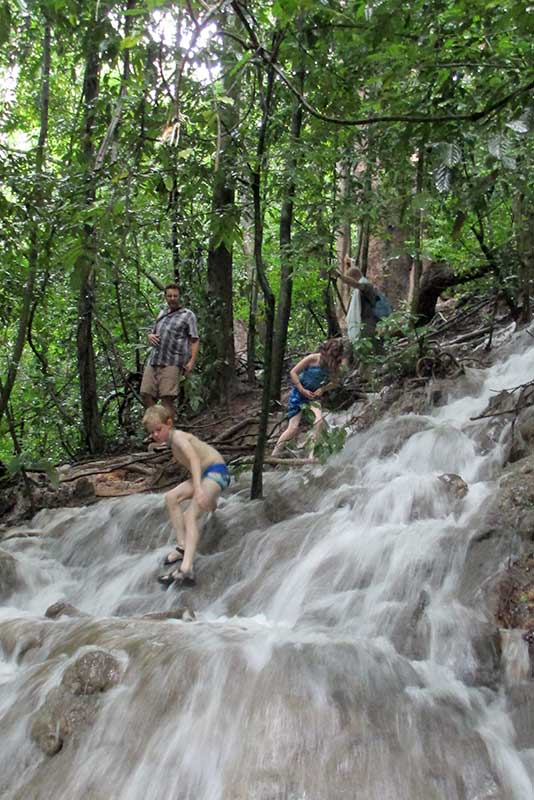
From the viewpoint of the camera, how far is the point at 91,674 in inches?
141

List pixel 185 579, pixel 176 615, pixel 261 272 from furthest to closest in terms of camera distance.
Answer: pixel 261 272 < pixel 185 579 < pixel 176 615

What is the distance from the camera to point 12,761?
3.31 m

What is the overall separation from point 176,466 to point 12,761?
15.5ft

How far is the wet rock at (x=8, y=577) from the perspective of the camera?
18.9 feet

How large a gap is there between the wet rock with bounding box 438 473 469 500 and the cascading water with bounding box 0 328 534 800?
40 mm

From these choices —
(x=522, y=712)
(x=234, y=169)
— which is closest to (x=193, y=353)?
(x=234, y=169)

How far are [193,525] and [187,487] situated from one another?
41 centimetres

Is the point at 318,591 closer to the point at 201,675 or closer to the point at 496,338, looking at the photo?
the point at 201,675

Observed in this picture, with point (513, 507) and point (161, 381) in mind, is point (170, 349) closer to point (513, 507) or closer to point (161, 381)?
point (161, 381)

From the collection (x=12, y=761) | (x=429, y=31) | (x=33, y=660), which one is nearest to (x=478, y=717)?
(x=12, y=761)

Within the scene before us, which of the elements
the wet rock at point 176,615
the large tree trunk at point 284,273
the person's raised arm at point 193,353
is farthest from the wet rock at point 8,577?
the large tree trunk at point 284,273

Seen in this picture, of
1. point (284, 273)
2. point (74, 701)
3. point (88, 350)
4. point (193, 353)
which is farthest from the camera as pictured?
point (284, 273)

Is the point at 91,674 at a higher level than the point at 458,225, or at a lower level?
lower

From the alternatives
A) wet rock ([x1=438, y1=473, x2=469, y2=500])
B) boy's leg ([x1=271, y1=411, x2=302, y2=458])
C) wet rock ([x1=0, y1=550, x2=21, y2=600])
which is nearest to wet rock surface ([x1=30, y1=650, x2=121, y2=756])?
wet rock ([x1=0, y1=550, x2=21, y2=600])
